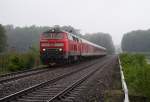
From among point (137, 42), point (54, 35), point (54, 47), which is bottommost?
point (54, 47)

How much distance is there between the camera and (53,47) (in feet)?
101

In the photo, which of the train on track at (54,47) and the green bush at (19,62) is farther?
the train on track at (54,47)

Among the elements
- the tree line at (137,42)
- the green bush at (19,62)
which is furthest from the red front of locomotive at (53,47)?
the tree line at (137,42)

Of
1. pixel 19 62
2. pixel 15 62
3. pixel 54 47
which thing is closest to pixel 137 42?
pixel 54 47

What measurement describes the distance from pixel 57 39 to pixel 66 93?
1813 centimetres

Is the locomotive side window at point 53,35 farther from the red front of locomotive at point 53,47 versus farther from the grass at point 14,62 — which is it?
the grass at point 14,62

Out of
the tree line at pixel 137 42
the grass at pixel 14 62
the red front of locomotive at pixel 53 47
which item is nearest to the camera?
the grass at pixel 14 62

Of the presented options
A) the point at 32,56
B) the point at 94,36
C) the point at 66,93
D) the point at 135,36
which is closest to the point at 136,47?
the point at 135,36

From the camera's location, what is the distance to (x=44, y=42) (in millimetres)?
30969

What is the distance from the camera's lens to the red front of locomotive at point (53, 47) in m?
30.2

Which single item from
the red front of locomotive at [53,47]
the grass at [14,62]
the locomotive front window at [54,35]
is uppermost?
the locomotive front window at [54,35]

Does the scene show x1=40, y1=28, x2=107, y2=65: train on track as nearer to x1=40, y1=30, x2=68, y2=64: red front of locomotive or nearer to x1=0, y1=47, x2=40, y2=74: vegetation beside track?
x1=40, y1=30, x2=68, y2=64: red front of locomotive

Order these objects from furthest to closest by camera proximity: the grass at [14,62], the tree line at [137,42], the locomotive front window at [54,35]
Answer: the tree line at [137,42], the locomotive front window at [54,35], the grass at [14,62]

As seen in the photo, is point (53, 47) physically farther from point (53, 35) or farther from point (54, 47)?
point (53, 35)
